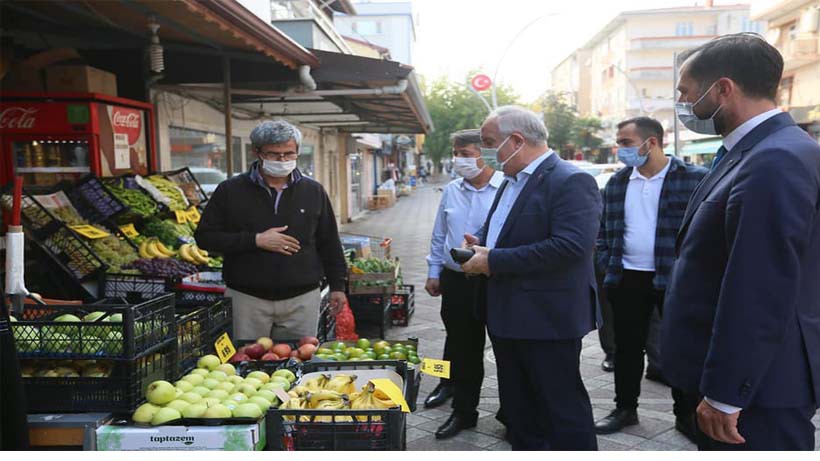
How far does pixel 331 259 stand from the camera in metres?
4.17

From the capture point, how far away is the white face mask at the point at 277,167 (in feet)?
12.5

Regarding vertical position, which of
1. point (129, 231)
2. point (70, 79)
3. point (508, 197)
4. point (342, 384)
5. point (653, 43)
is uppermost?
point (653, 43)

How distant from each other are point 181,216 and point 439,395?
327 cm

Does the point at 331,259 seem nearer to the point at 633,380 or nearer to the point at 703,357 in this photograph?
the point at 633,380

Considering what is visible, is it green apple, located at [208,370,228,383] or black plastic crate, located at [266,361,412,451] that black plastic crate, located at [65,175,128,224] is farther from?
black plastic crate, located at [266,361,412,451]

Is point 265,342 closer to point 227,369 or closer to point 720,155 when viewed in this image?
point 227,369

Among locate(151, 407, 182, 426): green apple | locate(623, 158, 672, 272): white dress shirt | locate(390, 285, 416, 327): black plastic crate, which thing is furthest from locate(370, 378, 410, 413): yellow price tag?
locate(390, 285, 416, 327): black plastic crate

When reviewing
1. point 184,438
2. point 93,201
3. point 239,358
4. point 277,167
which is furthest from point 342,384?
point 93,201

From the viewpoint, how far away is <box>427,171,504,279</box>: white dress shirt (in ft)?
14.2

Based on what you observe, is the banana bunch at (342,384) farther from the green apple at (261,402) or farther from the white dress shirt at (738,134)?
the white dress shirt at (738,134)

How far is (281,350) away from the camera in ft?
12.5

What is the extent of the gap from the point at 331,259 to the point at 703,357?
250 centimetres

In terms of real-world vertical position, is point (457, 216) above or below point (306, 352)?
above

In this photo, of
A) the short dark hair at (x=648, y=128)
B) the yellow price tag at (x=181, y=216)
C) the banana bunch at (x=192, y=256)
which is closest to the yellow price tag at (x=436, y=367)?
the short dark hair at (x=648, y=128)
